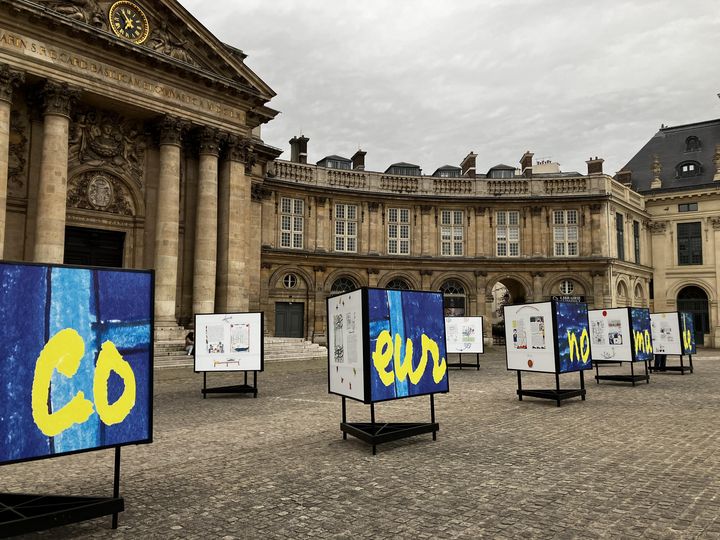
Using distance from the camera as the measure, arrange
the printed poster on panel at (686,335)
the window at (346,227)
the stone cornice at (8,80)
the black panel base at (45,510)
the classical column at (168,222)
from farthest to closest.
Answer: the window at (346,227), the classical column at (168,222), the printed poster on panel at (686,335), the stone cornice at (8,80), the black panel base at (45,510)

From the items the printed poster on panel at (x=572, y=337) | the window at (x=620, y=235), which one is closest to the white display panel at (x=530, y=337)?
the printed poster on panel at (x=572, y=337)

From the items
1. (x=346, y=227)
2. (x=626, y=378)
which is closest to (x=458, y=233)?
(x=346, y=227)

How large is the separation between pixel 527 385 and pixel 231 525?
13.8 meters

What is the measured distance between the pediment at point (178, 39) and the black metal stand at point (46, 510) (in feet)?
71.9

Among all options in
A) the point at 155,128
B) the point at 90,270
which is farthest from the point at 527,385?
the point at 155,128

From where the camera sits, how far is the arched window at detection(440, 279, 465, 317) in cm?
4253

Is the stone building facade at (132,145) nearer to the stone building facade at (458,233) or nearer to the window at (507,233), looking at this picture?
the stone building facade at (458,233)

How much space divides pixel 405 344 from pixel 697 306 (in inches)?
1960

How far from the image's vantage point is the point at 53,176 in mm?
21703

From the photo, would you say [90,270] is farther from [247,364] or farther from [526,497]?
[247,364]

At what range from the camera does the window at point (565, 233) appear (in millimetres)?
43281

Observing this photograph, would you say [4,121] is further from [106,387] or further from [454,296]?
[454,296]

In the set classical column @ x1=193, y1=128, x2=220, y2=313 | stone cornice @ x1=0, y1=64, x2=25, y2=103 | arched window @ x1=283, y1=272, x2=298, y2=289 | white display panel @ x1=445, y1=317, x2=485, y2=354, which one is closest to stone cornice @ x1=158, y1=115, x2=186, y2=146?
classical column @ x1=193, y1=128, x2=220, y2=313

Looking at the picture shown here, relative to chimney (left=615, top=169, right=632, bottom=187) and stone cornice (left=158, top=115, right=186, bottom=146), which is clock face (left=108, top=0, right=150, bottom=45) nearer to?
stone cornice (left=158, top=115, right=186, bottom=146)
